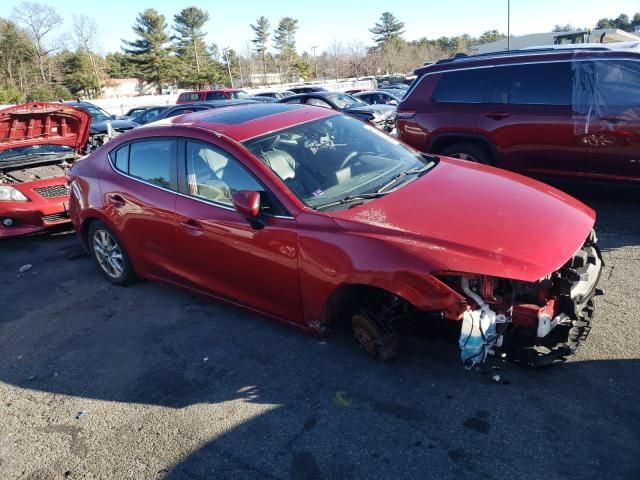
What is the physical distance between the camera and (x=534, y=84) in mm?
5922

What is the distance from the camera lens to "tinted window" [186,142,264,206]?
3568mm

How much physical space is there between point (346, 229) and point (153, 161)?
6.86 feet

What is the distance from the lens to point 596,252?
3.34 metres

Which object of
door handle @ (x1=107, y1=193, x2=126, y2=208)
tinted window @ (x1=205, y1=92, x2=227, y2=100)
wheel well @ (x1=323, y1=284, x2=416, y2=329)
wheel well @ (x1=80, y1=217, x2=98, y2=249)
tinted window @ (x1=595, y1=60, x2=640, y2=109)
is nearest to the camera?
wheel well @ (x1=323, y1=284, x2=416, y2=329)

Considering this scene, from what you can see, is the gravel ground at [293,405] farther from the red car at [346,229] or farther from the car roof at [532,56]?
the car roof at [532,56]

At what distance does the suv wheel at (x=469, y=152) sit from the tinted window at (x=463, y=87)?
0.56 meters

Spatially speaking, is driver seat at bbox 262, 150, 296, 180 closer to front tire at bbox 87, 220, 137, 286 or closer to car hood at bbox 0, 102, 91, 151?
front tire at bbox 87, 220, 137, 286

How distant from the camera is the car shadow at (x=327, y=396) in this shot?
2.49 m

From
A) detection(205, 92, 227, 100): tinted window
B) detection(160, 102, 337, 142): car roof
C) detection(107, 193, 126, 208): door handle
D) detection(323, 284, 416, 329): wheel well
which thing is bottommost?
detection(323, 284, 416, 329): wheel well

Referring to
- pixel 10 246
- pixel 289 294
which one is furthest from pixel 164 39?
pixel 289 294

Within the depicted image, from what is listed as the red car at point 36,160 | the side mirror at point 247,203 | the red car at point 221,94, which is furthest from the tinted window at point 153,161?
the red car at point 221,94

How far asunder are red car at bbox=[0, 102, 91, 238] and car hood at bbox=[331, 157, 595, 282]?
4.97 meters

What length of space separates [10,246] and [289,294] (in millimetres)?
5224

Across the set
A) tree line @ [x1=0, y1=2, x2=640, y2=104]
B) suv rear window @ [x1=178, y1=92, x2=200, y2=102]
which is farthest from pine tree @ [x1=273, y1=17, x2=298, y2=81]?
suv rear window @ [x1=178, y1=92, x2=200, y2=102]
